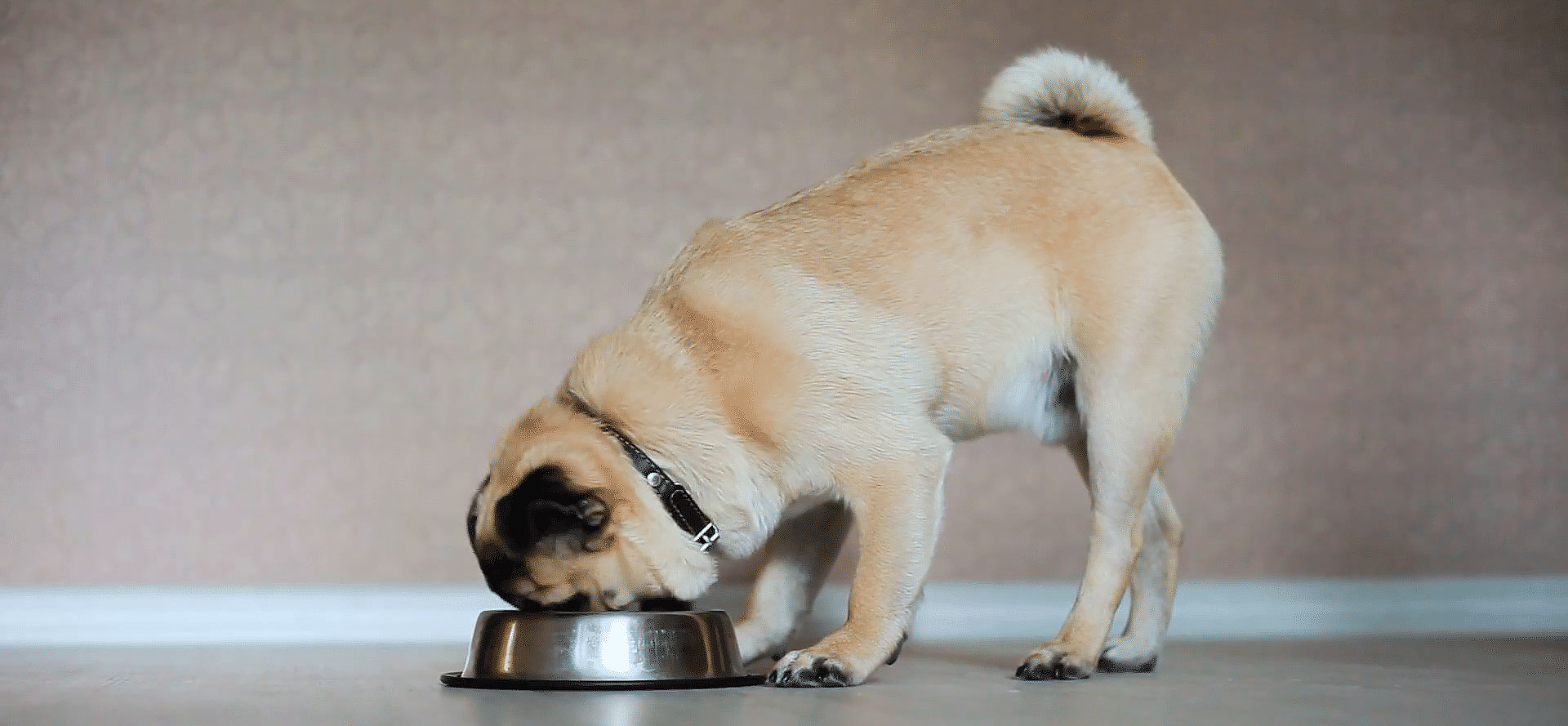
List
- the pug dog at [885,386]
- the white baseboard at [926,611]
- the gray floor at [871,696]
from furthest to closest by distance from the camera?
1. the white baseboard at [926,611]
2. the pug dog at [885,386]
3. the gray floor at [871,696]

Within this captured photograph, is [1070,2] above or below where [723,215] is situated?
above

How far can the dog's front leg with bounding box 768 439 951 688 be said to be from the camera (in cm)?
239

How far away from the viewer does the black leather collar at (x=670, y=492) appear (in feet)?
7.83

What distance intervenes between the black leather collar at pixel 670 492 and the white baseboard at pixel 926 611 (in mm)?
1556

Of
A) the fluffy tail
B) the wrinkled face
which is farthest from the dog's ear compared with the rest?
the fluffy tail

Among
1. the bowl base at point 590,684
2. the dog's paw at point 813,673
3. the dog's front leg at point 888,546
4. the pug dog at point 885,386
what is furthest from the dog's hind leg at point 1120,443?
the bowl base at point 590,684

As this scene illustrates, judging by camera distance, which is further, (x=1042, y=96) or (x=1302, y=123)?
(x=1302, y=123)

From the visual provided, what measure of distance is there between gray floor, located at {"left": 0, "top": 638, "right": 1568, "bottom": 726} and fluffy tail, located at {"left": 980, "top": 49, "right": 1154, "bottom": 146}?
118 cm

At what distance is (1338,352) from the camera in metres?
4.20

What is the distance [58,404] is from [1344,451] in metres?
3.82

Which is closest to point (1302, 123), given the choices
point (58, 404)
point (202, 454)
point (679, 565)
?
point (679, 565)

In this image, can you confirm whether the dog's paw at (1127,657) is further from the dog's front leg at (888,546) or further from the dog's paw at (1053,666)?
the dog's front leg at (888,546)

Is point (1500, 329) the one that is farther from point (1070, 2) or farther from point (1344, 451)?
point (1070, 2)

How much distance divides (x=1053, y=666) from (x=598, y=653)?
86cm
